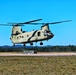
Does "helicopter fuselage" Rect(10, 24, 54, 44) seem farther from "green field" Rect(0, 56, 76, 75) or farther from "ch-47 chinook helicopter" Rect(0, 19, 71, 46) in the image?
"green field" Rect(0, 56, 76, 75)

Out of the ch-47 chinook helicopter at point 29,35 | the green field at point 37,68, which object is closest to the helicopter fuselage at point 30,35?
the ch-47 chinook helicopter at point 29,35

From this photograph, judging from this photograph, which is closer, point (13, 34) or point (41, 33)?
point (41, 33)

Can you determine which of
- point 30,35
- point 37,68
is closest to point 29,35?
point 30,35

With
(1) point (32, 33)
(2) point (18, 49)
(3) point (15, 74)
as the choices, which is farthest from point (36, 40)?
(3) point (15, 74)

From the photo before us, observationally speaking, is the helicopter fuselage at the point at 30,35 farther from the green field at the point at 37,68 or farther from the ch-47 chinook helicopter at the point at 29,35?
the green field at the point at 37,68

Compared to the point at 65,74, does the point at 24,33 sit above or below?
above

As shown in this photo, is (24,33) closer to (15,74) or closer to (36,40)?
(36,40)

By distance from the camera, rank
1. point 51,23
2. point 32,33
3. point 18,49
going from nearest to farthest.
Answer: point 51,23 < point 32,33 < point 18,49

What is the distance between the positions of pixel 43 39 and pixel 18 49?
34582 millimetres

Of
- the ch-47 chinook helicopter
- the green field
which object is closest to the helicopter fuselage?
the ch-47 chinook helicopter

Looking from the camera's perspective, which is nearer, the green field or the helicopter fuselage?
the green field

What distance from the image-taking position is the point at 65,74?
24.0 m

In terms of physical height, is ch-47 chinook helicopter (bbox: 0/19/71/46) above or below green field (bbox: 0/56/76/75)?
above

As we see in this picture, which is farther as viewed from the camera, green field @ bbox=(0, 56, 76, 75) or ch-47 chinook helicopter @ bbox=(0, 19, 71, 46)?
ch-47 chinook helicopter @ bbox=(0, 19, 71, 46)
